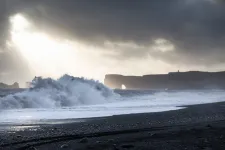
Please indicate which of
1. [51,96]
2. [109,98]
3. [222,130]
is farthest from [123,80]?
[222,130]

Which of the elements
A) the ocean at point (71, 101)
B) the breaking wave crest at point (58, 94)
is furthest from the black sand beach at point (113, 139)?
the breaking wave crest at point (58, 94)

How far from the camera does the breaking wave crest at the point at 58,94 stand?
103ft

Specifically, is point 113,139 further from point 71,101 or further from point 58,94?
point 71,101

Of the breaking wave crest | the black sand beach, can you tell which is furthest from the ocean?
the black sand beach

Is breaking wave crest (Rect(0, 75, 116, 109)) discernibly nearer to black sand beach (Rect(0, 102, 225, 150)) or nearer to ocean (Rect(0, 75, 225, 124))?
ocean (Rect(0, 75, 225, 124))

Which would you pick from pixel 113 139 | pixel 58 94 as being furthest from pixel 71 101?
pixel 113 139

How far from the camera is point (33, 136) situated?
1202 centimetres

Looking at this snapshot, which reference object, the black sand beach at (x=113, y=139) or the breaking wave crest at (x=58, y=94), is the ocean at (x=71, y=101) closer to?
the breaking wave crest at (x=58, y=94)

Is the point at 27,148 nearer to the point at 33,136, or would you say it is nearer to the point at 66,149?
the point at 66,149

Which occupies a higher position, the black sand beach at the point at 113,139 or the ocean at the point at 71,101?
the ocean at the point at 71,101

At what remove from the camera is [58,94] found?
35.9m

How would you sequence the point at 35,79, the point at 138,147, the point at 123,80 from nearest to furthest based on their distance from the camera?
the point at 138,147
the point at 35,79
the point at 123,80

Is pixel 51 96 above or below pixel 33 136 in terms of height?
above

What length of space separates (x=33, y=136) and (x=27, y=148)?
7.57 feet
